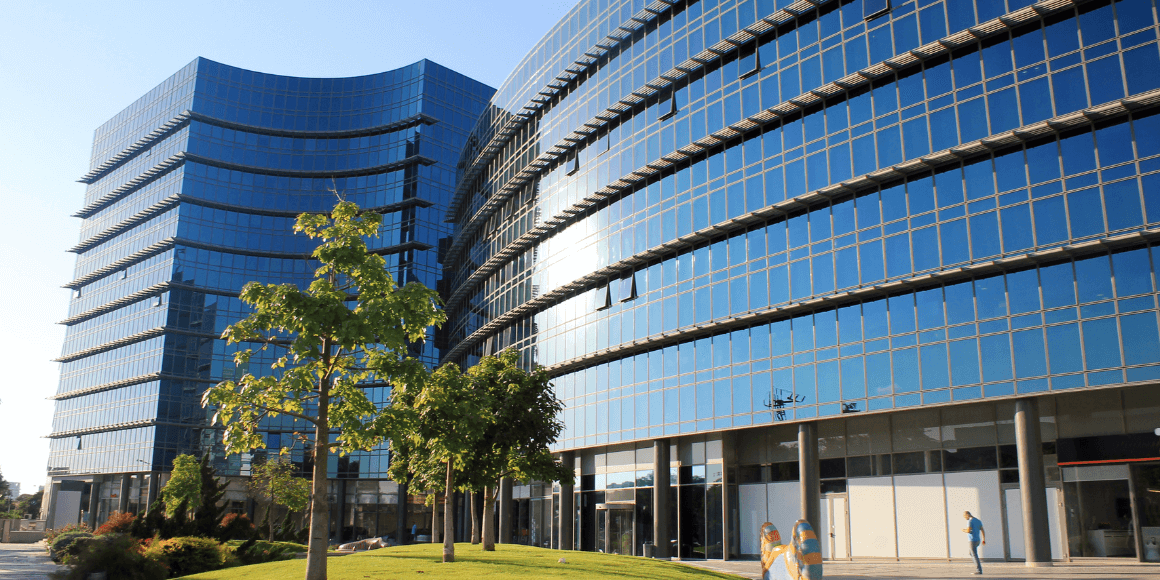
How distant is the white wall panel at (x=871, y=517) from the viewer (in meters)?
33.4

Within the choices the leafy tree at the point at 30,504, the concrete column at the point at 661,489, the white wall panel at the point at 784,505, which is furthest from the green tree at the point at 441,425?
the leafy tree at the point at 30,504

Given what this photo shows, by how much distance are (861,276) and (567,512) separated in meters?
24.3

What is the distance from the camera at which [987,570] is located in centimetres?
2678

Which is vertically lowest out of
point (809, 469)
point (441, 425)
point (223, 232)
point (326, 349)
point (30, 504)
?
point (30, 504)

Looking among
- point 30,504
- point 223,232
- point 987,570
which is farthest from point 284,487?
point 30,504

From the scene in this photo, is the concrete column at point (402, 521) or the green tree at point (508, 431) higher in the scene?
the green tree at point (508, 431)

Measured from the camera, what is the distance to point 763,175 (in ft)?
120

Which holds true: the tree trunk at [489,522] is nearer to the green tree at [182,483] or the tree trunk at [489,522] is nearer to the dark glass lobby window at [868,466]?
the dark glass lobby window at [868,466]

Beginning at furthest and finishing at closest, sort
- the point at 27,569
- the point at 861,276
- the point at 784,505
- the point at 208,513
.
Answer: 1. the point at 784,505
2. the point at 27,569
3. the point at 208,513
4. the point at 861,276

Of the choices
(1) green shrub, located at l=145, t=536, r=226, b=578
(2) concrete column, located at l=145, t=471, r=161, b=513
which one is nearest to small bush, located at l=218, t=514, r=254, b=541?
(1) green shrub, located at l=145, t=536, r=226, b=578

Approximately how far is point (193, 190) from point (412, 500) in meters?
40.3

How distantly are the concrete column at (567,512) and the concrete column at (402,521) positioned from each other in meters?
36.6

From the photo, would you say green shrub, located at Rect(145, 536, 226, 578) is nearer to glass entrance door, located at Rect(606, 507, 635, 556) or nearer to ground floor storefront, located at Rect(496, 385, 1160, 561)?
ground floor storefront, located at Rect(496, 385, 1160, 561)

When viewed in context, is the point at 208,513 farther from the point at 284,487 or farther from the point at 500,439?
the point at 284,487
